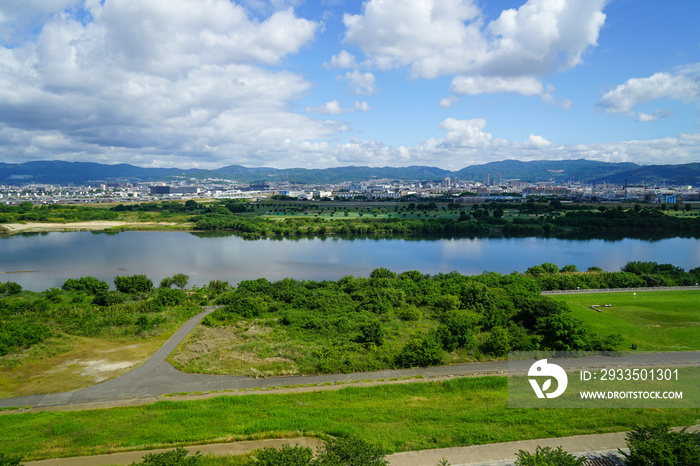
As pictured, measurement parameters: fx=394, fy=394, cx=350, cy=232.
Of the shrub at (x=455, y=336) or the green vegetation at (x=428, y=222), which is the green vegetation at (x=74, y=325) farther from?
the green vegetation at (x=428, y=222)

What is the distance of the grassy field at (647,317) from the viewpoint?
11.1 meters

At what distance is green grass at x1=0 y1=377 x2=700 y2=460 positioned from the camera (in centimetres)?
645

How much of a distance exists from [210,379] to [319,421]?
3.40 metres

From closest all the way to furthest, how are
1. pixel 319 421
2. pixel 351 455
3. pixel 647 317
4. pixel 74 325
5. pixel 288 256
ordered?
pixel 351 455 < pixel 319 421 < pixel 74 325 < pixel 647 317 < pixel 288 256

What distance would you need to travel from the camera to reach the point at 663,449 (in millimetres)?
5293

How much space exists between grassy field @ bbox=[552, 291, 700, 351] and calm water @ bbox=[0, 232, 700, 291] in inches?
357

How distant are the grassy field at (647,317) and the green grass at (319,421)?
4494 millimetres

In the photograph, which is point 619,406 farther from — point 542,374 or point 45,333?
point 45,333

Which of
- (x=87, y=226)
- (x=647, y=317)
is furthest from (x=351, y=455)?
(x=87, y=226)

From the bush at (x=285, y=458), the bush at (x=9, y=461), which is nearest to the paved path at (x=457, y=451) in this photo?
the bush at (x=9, y=461)

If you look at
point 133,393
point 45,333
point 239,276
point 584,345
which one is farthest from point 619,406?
point 239,276

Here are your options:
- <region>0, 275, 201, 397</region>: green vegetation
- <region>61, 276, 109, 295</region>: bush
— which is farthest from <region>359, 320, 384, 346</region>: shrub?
<region>61, 276, 109, 295</region>: bush

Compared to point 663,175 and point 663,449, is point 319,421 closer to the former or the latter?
point 663,449

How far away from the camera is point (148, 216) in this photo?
49.2 metres
